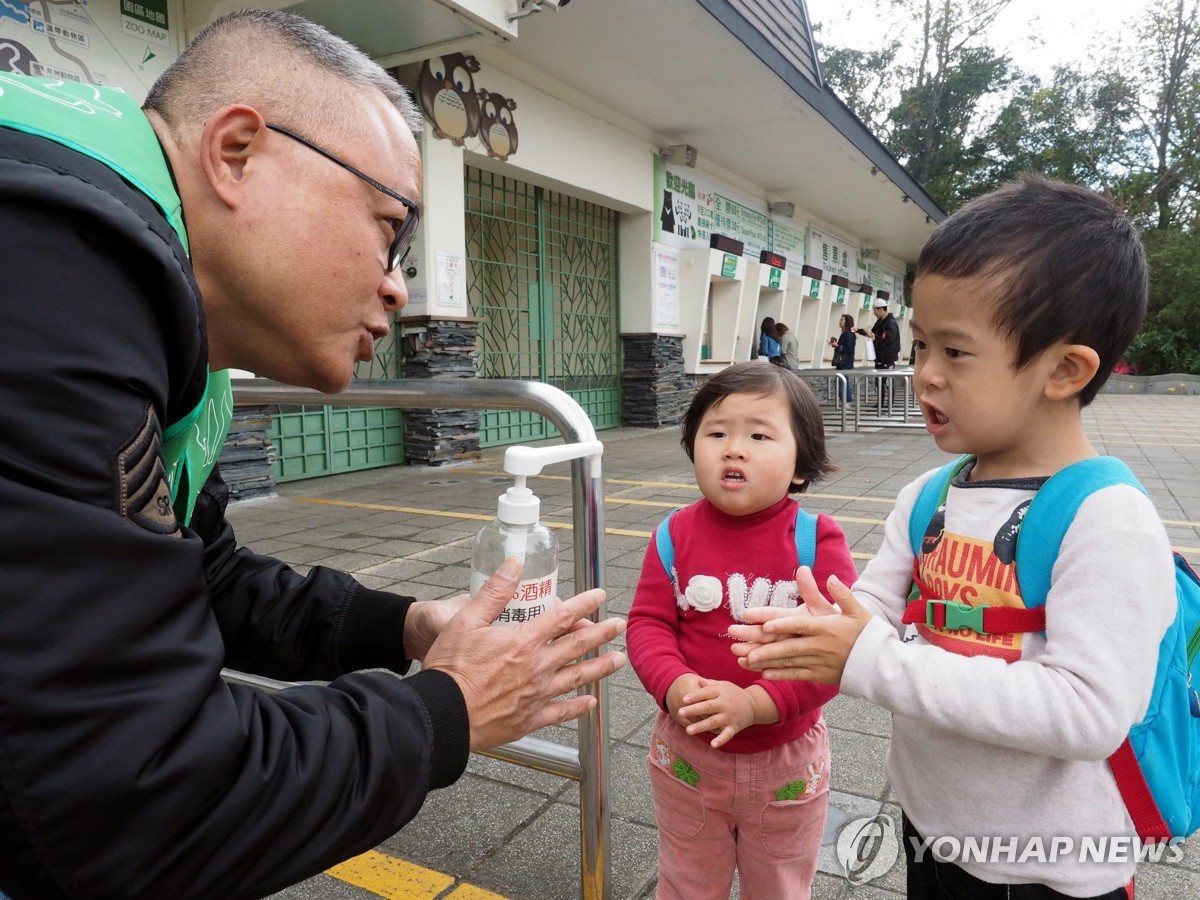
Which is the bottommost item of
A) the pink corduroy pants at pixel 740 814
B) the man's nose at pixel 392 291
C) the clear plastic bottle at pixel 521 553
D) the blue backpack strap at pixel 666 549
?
the pink corduroy pants at pixel 740 814

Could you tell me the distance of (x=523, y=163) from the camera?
27.3 feet

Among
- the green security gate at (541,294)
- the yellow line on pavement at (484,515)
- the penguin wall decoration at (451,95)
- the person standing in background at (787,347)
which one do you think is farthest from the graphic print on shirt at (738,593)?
the person standing in background at (787,347)

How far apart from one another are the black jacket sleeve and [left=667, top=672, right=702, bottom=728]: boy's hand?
0.60 meters

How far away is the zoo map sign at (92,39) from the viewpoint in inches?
169

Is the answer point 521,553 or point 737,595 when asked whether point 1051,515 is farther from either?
point 521,553

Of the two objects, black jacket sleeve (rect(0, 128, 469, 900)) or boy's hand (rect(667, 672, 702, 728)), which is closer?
black jacket sleeve (rect(0, 128, 469, 900))

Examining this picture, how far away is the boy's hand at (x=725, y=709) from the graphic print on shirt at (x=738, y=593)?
0.15 metres

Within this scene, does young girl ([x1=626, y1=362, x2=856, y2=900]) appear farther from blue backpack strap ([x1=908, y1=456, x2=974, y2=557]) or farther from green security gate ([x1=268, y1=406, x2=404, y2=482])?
green security gate ([x1=268, y1=406, x2=404, y2=482])

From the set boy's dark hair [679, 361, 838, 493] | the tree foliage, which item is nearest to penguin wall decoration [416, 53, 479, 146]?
boy's dark hair [679, 361, 838, 493]

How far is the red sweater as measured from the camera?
1.46 m

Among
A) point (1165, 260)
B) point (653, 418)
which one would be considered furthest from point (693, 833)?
point (1165, 260)

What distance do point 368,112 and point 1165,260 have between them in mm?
29707

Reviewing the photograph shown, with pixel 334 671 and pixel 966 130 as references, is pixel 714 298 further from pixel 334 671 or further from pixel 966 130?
pixel 966 130

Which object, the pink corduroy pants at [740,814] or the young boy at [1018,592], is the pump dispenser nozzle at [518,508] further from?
the pink corduroy pants at [740,814]
